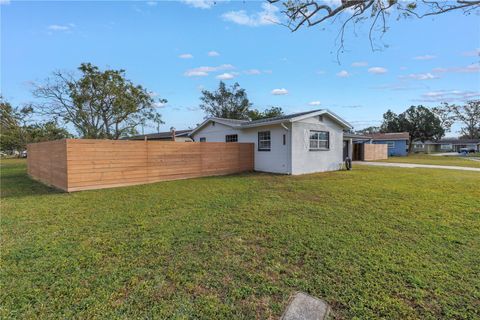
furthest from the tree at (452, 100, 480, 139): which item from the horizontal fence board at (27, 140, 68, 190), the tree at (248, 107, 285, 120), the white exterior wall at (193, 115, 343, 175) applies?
the horizontal fence board at (27, 140, 68, 190)

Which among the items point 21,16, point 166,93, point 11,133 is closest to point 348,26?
point 21,16

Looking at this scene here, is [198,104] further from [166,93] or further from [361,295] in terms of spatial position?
[361,295]

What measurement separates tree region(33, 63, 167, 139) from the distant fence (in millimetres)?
21894

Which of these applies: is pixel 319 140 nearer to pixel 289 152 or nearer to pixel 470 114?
pixel 289 152

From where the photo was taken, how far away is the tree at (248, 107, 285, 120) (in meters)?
34.6

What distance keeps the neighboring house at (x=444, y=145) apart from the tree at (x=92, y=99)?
186ft

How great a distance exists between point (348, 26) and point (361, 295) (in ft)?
18.4

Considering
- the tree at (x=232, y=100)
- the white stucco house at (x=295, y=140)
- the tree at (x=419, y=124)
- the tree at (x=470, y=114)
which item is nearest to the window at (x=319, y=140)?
the white stucco house at (x=295, y=140)

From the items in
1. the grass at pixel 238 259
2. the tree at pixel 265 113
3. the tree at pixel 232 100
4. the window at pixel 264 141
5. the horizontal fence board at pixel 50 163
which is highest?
the tree at pixel 232 100

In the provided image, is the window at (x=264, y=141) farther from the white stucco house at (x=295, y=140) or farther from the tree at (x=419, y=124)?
the tree at (x=419, y=124)

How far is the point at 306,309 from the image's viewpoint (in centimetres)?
229

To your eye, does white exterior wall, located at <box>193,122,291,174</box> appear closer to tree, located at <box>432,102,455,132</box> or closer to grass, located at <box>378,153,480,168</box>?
grass, located at <box>378,153,480,168</box>

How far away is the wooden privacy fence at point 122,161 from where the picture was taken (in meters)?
8.10

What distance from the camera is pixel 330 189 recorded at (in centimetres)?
792
